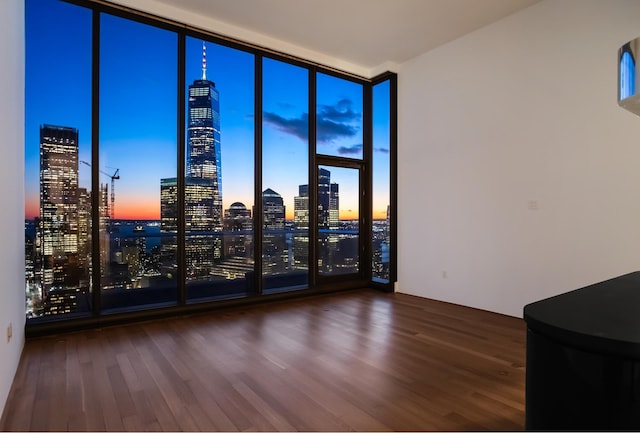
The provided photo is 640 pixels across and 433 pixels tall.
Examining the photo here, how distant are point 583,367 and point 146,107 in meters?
4.68

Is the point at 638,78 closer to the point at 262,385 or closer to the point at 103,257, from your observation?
the point at 262,385

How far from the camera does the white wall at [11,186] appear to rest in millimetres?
2340

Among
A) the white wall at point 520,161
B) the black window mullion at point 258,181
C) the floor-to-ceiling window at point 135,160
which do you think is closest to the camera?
the white wall at point 520,161

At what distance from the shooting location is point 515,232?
430 centimetres

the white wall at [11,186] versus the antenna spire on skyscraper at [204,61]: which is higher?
the antenna spire on skyscraper at [204,61]

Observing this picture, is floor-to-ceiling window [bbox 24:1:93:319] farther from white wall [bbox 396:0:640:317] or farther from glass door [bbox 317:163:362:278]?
white wall [bbox 396:0:640:317]

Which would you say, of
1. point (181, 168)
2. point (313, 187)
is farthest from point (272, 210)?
point (181, 168)

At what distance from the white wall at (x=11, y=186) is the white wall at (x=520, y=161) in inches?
189

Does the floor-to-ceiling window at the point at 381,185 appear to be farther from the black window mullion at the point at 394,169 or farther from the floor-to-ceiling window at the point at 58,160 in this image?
the floor-to-ceiling window at the point at 58,160

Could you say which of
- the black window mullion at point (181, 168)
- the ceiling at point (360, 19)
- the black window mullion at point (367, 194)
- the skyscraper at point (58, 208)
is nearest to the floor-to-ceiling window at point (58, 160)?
the skyscraper at point (58, 208)

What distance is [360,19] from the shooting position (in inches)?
177

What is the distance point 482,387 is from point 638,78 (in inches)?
82.4

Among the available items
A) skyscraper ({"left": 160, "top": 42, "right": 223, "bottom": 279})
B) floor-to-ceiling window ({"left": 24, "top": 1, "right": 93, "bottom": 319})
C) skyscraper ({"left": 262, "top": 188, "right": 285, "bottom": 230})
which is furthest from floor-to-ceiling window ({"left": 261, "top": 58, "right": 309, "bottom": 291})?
floor-to-ceiling window ({"left": 24, "top": 1, "right": 93, "bottom": 319})

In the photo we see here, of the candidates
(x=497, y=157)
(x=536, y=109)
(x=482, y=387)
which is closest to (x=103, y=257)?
(x=482, y=387)
